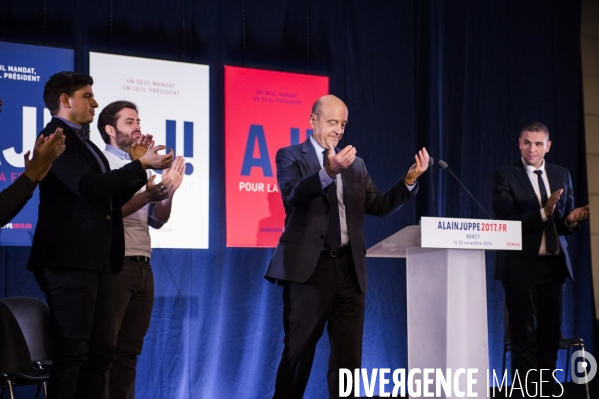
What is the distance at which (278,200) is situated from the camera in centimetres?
514

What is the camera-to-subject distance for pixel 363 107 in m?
5.63

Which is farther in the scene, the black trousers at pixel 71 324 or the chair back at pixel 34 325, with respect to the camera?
the chair back at pixel 34 325

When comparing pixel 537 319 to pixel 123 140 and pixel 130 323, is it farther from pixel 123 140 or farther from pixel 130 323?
pixel 123 140

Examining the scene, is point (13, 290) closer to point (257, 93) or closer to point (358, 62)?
point (257, 93)

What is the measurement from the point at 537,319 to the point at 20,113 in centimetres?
348

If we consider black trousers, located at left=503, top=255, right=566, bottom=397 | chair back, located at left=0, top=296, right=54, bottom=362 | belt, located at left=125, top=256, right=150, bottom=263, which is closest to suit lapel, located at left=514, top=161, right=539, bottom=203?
black trousers, located at left=503, top=255, right=566, bottom=397

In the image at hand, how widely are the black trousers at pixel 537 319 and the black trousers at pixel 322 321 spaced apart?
1376 mm

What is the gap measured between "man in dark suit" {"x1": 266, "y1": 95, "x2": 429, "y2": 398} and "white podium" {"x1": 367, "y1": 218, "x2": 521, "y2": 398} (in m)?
0.25

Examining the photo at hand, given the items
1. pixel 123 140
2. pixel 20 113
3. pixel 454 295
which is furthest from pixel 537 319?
pixel 20 113

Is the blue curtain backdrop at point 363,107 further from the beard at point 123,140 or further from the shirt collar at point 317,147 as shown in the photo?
the shirt collar at point 317,147

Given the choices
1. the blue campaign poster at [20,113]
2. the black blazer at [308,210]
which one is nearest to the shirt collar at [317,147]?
the black blazer at [308,210]

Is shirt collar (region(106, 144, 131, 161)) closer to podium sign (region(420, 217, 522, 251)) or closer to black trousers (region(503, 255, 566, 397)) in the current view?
podium sign (region(420, 217, 522, 251))

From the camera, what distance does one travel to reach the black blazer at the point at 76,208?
271 cm

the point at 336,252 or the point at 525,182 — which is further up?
the point at 525,182
